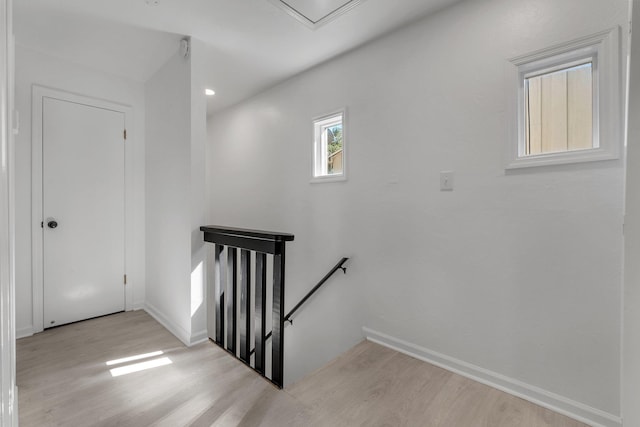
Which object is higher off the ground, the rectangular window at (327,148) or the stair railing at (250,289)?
the rectangular window at (327,148)

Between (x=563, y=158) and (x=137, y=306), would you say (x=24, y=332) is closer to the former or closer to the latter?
(x=137, y=306)

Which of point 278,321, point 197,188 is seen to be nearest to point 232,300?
point 278,321

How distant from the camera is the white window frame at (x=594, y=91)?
142 cm

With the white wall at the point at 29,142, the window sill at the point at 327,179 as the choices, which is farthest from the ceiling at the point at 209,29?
Result: the window sill at the point at 327,179

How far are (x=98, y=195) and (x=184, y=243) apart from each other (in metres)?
1.26

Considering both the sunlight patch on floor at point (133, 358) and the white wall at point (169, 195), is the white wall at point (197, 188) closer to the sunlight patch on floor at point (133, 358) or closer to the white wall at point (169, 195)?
the white wall at point (169, 195)

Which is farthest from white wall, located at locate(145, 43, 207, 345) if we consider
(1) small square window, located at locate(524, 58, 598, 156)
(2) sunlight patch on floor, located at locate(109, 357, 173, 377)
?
(1) small square window, located at locate(524, 58, 598, 156)

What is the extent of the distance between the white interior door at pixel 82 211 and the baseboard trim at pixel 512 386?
2840 millimetres

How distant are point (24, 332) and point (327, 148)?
10.4ft

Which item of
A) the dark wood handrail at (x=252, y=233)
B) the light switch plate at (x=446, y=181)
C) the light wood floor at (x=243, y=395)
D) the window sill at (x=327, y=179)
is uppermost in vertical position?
the window sill at (x=327, y=179)

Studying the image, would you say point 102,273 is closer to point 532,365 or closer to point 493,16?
point 532,365

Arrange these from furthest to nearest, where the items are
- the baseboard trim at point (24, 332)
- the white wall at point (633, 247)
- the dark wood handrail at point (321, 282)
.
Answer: the dark wood handrail at point (321, 282) < the baseboard trim at point (24, 332) < the white wall at point (633, 247)

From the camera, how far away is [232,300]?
230 centimetres

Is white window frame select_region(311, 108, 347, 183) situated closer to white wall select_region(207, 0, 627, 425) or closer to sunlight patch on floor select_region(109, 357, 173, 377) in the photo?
white wall select_region(207, 0, 627, 425)
